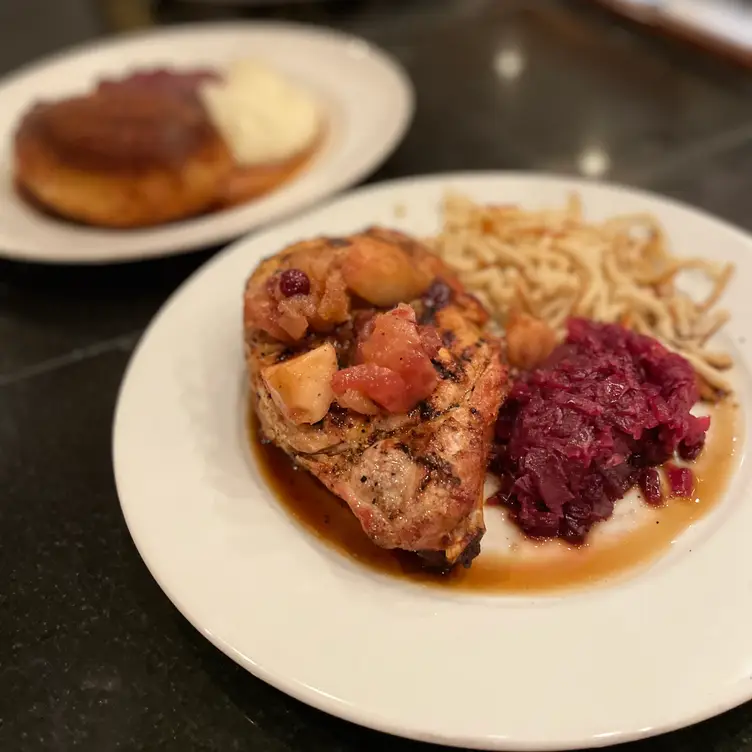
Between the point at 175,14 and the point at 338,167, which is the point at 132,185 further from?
the point at 175,14

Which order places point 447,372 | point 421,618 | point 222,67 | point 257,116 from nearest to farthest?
1. point 421,618
2. point 447,372
3. point 257,116
4. point 222,67

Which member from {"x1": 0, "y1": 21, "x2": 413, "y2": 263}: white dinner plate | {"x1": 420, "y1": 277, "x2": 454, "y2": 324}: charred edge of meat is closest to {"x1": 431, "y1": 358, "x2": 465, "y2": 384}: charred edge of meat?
{"x1": 420, "y1": 277, "x2": 454, "y2": 324}: charred edge of meat

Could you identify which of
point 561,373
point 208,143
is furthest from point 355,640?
point 208,143

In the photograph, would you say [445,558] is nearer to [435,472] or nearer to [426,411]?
[435,472]

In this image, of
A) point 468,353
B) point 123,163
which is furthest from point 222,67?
point 468,353

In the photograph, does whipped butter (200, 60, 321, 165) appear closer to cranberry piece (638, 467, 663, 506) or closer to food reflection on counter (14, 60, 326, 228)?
food reflection on counter (14, 60, 326, 228)

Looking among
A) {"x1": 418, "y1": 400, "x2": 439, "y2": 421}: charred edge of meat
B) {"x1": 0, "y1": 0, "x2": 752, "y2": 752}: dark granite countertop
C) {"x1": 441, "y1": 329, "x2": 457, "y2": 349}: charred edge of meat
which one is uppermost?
{"x1": 441, "y1": 329, "x2": 457, "y2": 349}: charred edge of meat

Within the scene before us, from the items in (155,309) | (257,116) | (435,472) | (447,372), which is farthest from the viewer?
(257,116)

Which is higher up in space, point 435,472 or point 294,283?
point 294,283
